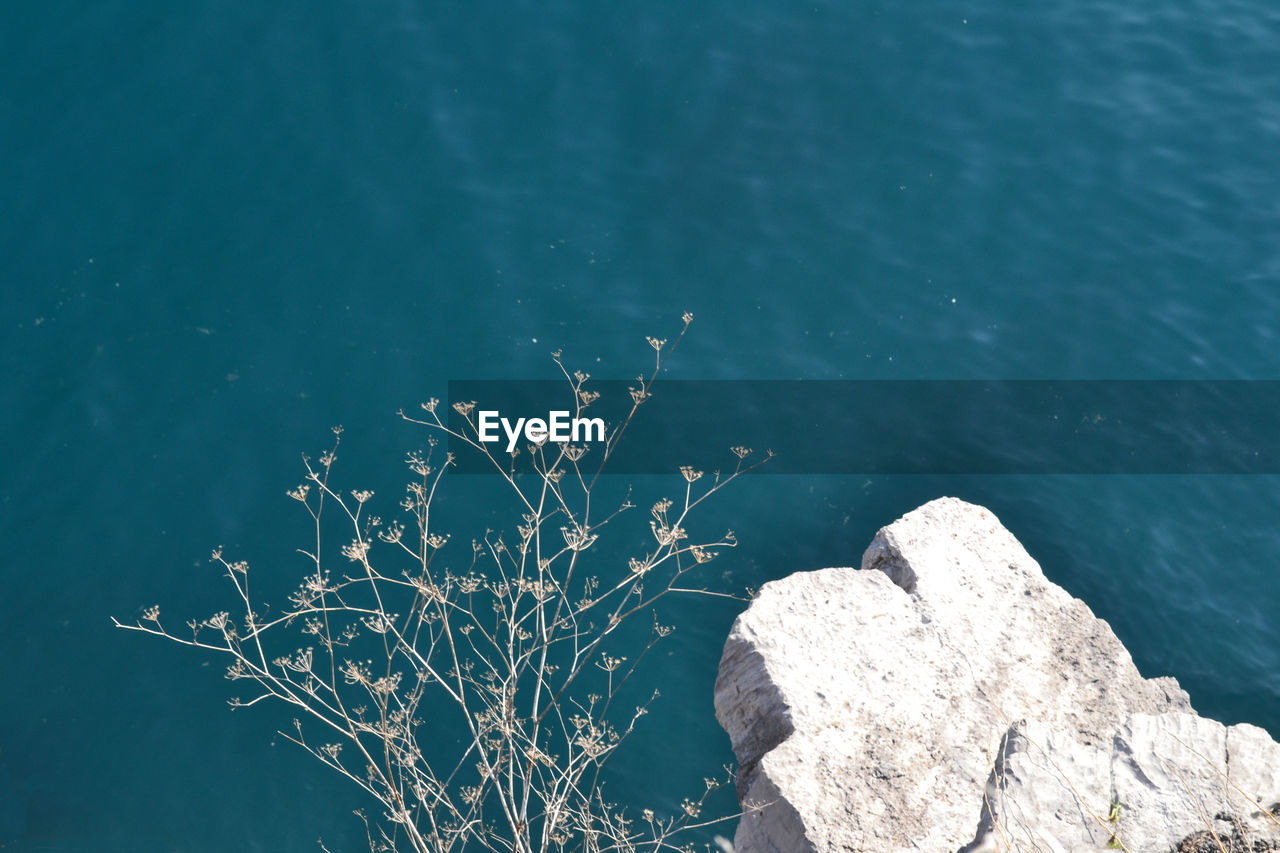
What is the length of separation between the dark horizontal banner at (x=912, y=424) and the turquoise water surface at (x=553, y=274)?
0.79 ft

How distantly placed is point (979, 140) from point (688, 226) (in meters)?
3.94

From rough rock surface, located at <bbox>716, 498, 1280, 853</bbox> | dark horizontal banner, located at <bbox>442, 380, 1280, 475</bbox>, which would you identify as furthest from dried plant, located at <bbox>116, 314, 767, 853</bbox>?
rough rock surface, located at <bbox>716, 498, 1280, 853</bbox>

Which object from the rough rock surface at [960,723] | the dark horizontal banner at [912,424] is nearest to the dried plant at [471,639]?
the dark horizontal banner at [912,424]

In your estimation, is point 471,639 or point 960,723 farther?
point 471,639

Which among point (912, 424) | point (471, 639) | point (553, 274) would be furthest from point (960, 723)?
point (553, 274)

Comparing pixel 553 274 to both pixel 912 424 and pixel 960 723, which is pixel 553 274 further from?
pixel 960 723

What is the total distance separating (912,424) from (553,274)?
461 cm

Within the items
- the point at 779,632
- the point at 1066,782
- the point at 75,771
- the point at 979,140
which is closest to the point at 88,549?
the point at 75,771

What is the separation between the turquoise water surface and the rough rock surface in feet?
5.56

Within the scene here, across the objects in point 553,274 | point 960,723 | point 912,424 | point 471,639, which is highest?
point 553,274

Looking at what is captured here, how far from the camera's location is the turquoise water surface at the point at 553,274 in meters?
10.7

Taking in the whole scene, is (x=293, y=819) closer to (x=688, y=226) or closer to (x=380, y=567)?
(x=380, y=567)

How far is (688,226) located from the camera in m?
12.3

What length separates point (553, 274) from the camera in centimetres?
1209
